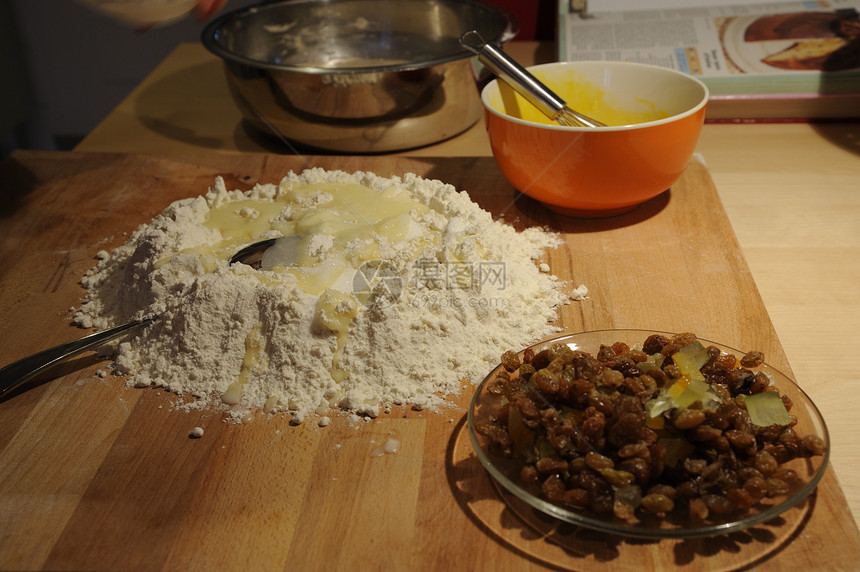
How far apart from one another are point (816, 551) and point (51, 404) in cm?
84

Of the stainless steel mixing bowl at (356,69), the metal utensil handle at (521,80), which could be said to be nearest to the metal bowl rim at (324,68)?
the stainless steel mixing bowl at (356,69)

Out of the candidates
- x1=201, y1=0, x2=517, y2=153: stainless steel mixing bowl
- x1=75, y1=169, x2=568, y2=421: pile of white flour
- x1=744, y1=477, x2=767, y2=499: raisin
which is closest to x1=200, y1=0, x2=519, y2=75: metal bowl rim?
x1=201, y1=0, x2=517, y2=153: stainless steel mixing bowl

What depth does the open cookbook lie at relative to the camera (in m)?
1.52

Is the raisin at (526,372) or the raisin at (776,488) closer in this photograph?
the raisin at (776,488)

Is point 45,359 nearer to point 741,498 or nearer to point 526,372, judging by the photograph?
point 526,372

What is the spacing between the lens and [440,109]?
56.9 inches

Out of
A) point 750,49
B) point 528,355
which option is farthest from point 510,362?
point 750,49

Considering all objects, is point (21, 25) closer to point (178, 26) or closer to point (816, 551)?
point (178, 26)

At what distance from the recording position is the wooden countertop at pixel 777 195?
888mm

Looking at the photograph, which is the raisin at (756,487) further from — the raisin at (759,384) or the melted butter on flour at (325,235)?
the melted butter on flour at (325,235)

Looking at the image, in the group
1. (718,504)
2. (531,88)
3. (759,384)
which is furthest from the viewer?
(531,88)

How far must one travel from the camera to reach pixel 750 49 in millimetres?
1580

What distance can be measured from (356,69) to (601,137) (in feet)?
1.65

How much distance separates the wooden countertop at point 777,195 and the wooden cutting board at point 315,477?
0.06ft
